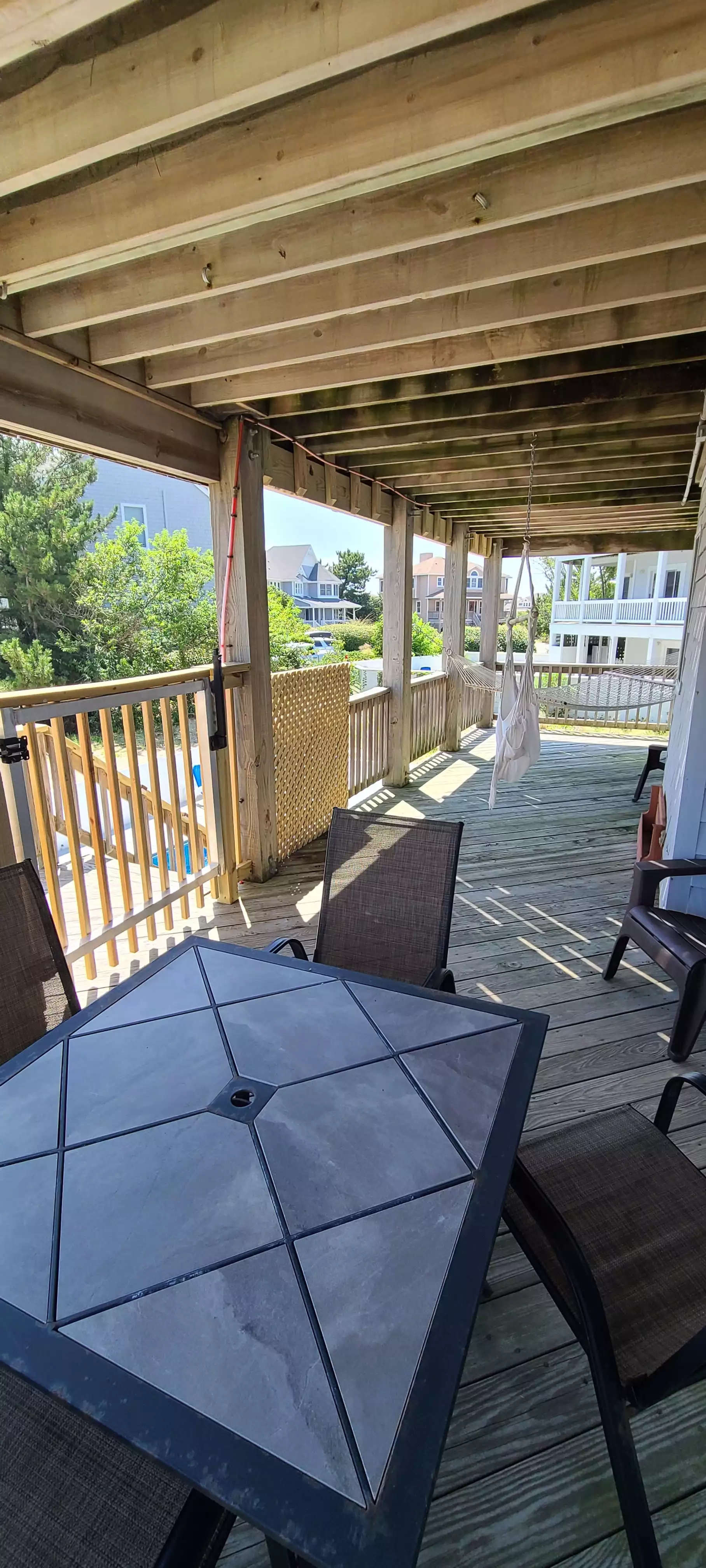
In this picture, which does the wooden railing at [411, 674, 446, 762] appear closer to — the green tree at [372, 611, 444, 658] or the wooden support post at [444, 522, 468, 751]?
the wooden support post at [444, 522, 468, 751]

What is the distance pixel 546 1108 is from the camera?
1852 mm

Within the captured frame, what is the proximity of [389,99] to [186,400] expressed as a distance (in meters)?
1.67

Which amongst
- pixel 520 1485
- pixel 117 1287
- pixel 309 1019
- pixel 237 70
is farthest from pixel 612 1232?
pixel 237 70

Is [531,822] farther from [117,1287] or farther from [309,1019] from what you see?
[117,1287]

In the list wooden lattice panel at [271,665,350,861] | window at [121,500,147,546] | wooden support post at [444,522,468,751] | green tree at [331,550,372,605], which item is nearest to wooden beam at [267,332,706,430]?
wooden lattice panel at [271,665,350,861]

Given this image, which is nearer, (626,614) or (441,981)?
(441,981)

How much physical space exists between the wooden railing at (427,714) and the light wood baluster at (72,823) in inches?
147

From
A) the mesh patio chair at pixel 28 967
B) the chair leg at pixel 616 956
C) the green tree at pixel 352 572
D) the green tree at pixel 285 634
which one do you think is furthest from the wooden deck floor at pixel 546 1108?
the green tree at pixel 352 572

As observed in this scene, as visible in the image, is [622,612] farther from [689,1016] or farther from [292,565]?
[292,565]

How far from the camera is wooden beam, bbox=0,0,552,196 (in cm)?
99

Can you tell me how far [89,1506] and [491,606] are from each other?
302 inches

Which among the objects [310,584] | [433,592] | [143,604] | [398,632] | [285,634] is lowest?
[285,634]

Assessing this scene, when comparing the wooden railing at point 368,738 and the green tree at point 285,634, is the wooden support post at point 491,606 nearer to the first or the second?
the wooden railing at point 368,738

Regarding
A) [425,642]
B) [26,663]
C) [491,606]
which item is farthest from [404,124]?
[425,642]
